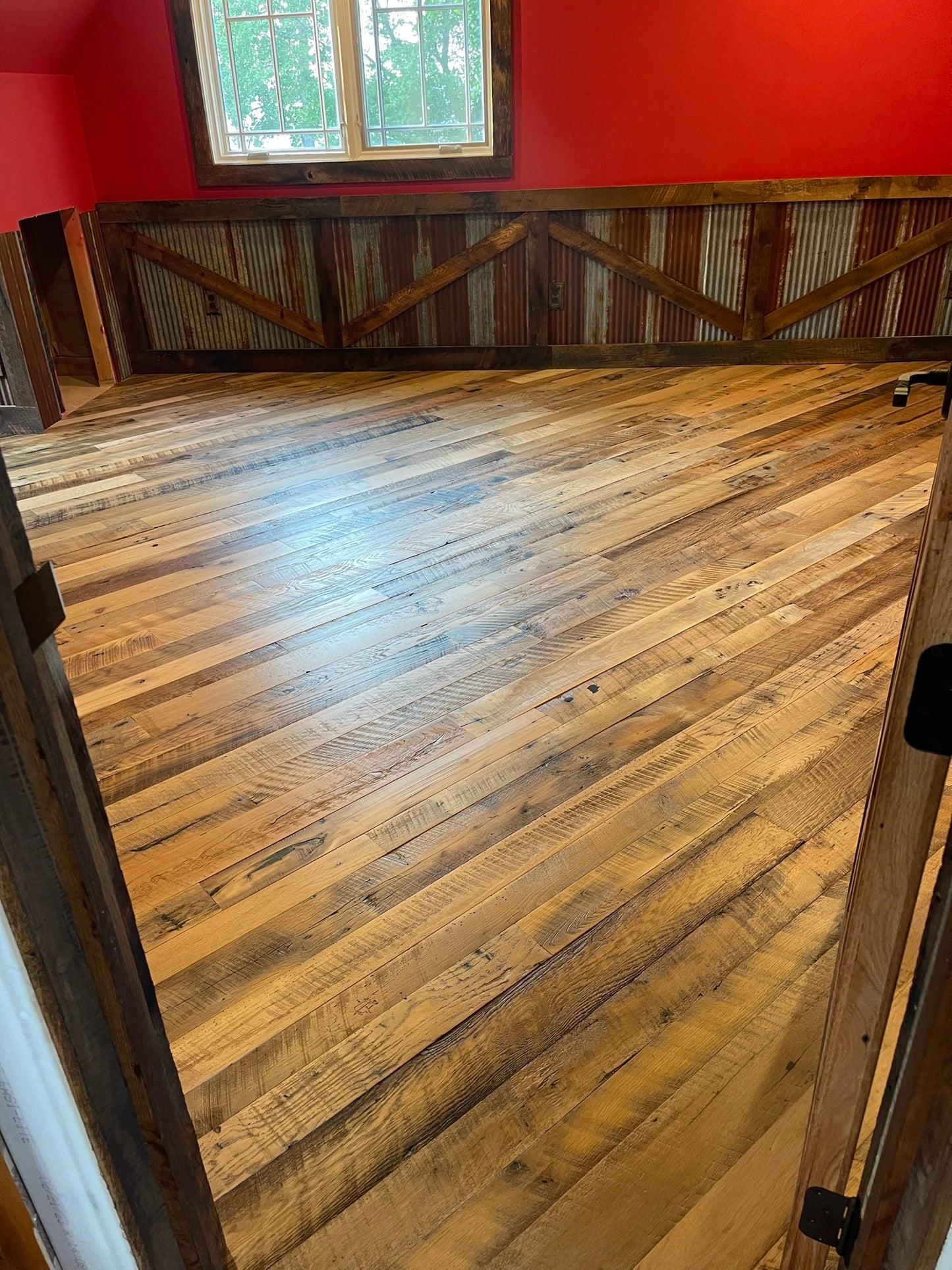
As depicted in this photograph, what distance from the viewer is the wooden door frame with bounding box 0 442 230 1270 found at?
79 centimetres

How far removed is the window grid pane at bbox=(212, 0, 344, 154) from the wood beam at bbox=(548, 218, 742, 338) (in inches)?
52.1

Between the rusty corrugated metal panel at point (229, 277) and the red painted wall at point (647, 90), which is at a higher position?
the red painted wall at point (647, 90)

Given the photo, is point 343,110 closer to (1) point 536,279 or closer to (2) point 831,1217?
(1) point 536,279

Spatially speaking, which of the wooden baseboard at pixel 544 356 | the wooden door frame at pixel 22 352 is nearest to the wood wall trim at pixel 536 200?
the wooden baseboard at pixel 544 356

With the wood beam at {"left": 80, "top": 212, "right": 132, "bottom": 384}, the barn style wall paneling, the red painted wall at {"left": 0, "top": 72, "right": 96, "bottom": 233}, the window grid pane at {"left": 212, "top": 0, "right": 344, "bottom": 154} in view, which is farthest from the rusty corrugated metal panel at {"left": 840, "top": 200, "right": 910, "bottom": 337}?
the red painted wall at {"left": 0, "top": 72, "right": 96, "bottom": 233}

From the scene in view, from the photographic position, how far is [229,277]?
5516mm

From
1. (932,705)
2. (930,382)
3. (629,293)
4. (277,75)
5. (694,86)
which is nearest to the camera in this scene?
(932,705)

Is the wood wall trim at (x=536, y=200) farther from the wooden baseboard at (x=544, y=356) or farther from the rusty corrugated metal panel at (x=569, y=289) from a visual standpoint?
the wooden baseboard at (x=544, y=356)

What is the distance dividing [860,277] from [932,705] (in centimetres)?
503

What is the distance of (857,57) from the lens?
15.5 ft

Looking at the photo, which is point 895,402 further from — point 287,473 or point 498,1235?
point 287,473

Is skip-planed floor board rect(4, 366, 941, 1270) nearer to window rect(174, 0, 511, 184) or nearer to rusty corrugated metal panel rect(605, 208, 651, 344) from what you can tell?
rusty corrugated metal panel rect(605, 208, 651, 344)

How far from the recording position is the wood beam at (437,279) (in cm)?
527

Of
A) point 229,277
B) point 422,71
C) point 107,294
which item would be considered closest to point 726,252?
point 422,71
